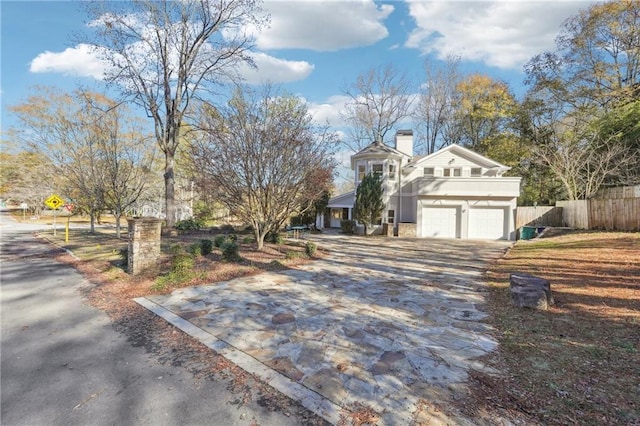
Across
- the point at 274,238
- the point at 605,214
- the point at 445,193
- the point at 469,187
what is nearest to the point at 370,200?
the point at 445,193

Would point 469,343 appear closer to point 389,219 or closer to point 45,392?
point 45,392

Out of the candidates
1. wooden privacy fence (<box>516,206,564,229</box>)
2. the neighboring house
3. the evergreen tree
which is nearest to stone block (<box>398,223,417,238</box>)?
the neighboring house

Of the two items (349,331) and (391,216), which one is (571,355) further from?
(391,216)

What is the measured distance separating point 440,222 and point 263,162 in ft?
44.4

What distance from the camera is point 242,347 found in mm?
3896

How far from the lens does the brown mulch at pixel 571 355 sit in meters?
2.59

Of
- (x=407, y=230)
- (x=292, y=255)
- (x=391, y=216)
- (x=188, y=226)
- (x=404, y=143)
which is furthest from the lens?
(x=404, y=143)

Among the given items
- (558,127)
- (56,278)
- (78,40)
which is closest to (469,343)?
(56,278)

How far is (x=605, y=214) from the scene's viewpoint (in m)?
13.4

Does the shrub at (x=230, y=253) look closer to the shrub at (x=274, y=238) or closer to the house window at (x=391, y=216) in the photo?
the shrub at (x=274, y=238)

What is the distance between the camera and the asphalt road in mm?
2615

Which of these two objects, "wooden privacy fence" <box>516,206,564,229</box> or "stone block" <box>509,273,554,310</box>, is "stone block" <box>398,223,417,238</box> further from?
"stone block" <box>509,273,554,310</box>

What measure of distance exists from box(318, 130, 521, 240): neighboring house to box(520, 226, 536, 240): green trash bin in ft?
1.68

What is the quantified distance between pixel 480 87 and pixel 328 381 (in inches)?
1216
